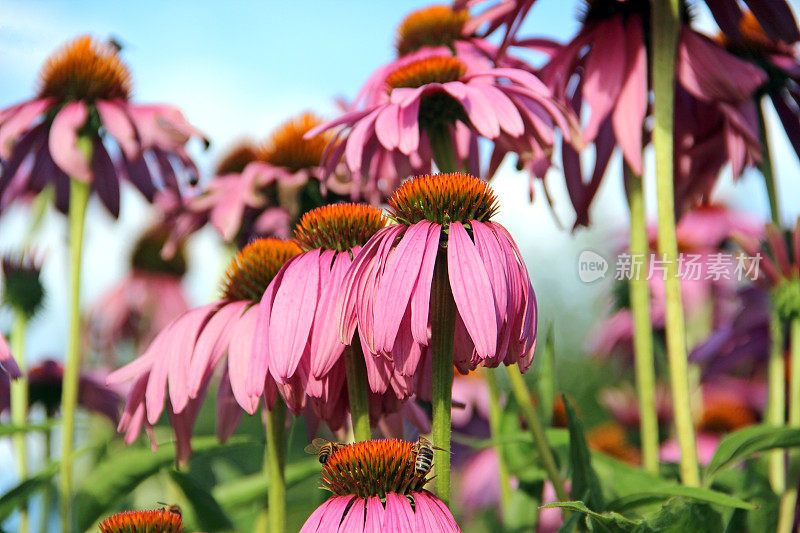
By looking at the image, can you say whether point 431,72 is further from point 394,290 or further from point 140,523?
point 140,523

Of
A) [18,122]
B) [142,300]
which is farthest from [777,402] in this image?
[142,300]

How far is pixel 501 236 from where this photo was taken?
61 cm

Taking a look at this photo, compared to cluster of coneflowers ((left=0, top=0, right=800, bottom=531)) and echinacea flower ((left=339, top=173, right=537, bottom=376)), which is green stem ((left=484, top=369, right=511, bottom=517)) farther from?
echinacea flower ((left=339, top=173, right=537, bottom=376))

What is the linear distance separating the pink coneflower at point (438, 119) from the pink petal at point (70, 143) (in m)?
0.33

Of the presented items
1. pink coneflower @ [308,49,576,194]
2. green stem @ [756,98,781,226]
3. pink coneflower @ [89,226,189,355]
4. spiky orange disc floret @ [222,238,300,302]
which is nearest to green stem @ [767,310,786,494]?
green stem @ [756,98,781,226]

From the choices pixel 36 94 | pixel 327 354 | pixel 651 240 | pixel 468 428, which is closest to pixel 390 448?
pixel 327 354

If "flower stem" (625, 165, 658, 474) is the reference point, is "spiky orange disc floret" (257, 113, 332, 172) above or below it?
above

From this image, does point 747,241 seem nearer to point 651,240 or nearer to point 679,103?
point 679,103

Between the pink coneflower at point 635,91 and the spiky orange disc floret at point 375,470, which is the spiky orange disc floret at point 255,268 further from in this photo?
the pink coneflower at point 635,91

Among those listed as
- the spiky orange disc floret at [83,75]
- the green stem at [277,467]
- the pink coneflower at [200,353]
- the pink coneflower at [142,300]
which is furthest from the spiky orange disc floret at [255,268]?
the pink coneflower at [142,300]

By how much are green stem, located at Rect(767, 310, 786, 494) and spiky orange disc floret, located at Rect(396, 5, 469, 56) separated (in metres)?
0.61

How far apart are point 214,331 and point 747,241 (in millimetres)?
738

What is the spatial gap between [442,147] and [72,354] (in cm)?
49

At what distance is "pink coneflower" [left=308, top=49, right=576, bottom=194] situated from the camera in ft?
2.85
